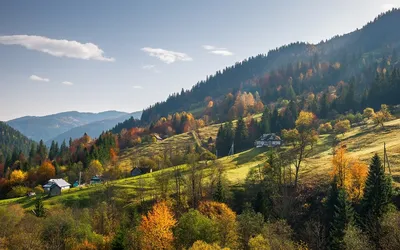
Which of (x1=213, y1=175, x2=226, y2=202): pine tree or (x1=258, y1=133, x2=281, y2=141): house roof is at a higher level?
Result: (x1=258, y1=133, x2=281, y2=141): house roof

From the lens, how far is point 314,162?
4190 inches

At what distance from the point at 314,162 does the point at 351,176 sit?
2897cm

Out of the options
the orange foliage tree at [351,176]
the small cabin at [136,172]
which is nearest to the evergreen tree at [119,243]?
the orange foliage tree at [351,176]

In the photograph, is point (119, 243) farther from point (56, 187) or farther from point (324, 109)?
point (324, 109)

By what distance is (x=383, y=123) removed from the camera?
139m

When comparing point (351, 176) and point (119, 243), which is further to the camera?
point (351, 176)

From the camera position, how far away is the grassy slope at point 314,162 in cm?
9389

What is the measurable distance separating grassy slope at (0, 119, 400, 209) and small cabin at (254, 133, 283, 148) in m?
7.42

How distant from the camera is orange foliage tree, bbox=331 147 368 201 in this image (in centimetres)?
7431

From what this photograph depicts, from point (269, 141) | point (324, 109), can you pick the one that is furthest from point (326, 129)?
point (324, 109)

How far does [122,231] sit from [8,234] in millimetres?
25501

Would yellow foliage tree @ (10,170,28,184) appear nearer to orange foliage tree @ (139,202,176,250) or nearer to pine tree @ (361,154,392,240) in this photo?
orange foliage tree @ (139,202,176,250)

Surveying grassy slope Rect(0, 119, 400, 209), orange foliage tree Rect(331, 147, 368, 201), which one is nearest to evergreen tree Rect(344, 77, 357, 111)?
grassy slope Rect(0, 119, 400, 209)

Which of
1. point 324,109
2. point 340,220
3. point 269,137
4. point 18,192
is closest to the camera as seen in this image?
point 340,220
